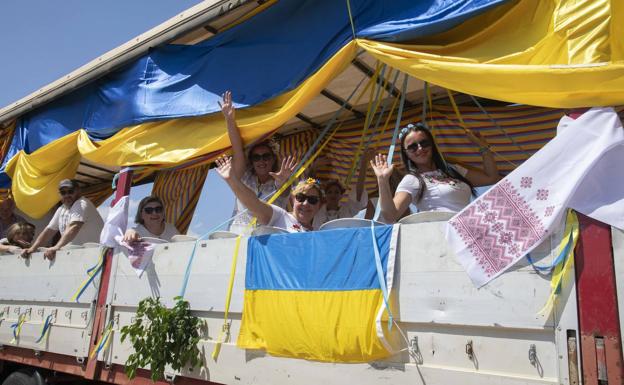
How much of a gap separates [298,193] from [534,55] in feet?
4.62

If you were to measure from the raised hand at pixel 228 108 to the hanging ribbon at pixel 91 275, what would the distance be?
1.32 m

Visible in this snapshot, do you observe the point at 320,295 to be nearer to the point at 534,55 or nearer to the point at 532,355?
the point at 532,355

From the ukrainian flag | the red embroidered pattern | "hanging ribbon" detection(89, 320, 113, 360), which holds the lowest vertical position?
"hanging ribbon" detection(89, 320, 113, 360)

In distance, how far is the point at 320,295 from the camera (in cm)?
227

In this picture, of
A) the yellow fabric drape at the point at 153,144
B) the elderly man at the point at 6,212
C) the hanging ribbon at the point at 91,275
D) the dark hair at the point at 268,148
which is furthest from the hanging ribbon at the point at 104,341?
the elderly man at the point at 6,212

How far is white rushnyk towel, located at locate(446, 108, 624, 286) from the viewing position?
67.8 inches

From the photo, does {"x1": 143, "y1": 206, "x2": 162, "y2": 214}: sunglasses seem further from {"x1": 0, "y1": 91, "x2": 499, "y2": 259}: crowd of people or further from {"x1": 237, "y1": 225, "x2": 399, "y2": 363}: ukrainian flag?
{"x1": 237, "y1": 225, "x2": 399, "y2": 363}: ukrainian flag

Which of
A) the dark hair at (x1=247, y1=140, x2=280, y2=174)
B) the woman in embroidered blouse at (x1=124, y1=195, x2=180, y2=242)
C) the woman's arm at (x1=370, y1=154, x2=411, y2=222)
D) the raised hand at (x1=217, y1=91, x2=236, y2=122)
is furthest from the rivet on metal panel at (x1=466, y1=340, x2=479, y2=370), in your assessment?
the woman in embroidered blouse at (x1=124, y1=195, x2=180, y2=242)

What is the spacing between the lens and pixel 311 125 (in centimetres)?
485

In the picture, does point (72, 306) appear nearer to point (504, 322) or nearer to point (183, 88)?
point (183, 88)

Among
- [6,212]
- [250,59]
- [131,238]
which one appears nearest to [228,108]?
[250,59]

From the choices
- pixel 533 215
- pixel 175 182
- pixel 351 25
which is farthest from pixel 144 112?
pixel 533 215

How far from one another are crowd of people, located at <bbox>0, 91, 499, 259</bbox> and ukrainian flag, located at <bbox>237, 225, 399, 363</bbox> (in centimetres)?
32

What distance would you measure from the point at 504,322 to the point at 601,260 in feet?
1.22
